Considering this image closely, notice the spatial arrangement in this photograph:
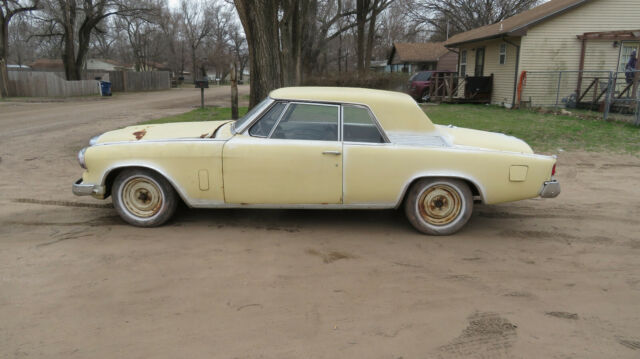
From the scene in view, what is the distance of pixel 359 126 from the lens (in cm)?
484

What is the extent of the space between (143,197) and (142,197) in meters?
0.01

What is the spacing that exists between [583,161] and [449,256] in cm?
581

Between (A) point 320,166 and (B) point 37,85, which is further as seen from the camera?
(B) point 37,85

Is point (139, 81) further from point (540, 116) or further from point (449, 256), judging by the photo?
point (449, 256)

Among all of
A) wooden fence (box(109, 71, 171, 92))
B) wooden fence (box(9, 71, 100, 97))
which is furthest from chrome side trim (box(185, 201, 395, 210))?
wooden fence (box(109, 71, 171, 92))

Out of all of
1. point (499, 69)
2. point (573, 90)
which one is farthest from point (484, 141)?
point (499, 69)

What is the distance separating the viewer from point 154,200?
4852 mm

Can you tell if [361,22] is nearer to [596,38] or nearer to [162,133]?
[596,38]

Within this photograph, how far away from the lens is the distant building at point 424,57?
43625 millimetres

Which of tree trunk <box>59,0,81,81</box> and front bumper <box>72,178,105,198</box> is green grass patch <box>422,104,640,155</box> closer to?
front bumper <box>72,178,105,198</box>

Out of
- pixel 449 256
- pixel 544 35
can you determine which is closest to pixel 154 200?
pixel 449 256

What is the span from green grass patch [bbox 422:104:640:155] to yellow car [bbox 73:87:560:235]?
18.2 ft

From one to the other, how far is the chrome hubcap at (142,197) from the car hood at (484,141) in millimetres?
3172

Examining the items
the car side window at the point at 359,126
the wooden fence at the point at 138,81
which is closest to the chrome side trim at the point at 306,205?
the car side window at the point at 359,126
